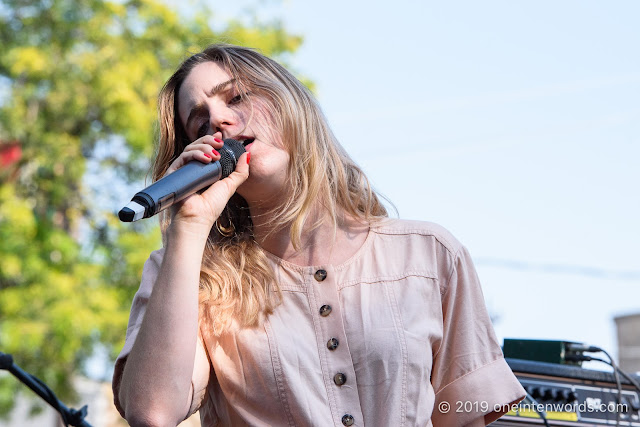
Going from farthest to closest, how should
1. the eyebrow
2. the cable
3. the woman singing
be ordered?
the cable, the eyebrow, the woman singing

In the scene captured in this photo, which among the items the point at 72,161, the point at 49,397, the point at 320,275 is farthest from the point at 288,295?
the point at 72,161

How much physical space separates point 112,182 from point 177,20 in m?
1.93

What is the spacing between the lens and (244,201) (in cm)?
207

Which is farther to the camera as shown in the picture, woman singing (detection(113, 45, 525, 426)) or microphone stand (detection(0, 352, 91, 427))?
microphone stand (detection(0, 352, 91, 427))

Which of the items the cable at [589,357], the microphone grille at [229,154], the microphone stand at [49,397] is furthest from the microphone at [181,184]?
the cable at [589,357]

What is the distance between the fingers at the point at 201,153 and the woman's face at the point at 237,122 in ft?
0.21

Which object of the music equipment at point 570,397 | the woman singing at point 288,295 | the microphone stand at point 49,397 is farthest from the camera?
the music equipment at point 570,397

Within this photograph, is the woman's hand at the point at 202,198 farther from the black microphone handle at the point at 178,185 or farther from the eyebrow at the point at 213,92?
the eyebrow at the point at 213,92

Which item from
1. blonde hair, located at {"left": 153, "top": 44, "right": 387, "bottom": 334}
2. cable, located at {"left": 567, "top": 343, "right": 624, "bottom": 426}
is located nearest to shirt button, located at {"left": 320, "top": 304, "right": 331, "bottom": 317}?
blonde hair, located at {"left": 153, "top": 44, "right": 387, "bottom": 334}

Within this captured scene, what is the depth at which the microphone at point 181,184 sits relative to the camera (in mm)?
1484

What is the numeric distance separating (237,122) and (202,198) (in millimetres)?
239

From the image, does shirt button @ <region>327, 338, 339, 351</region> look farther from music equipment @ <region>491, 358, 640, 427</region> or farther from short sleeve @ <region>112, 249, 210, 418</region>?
music equipment @ <region>491, 358, 640, 427</region>

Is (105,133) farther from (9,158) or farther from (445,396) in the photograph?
(445,396)

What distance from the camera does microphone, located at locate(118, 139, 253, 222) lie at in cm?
148
